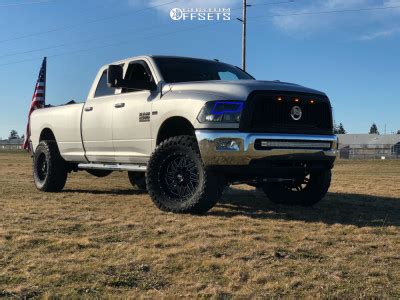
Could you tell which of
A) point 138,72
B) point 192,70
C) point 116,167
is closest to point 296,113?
point 192,70

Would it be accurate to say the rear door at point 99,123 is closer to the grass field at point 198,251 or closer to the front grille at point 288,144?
the grass field at point 198,251

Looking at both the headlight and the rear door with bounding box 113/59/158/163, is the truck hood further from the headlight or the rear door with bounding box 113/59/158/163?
the rear door with bounding box 113/59/158/163

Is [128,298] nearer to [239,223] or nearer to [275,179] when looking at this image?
[239,223]

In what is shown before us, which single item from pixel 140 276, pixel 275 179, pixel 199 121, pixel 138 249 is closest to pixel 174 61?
pixel 199 121

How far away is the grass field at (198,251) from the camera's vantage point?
11.0 feet

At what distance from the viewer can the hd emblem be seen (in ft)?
20.1

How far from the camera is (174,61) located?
7527 mm

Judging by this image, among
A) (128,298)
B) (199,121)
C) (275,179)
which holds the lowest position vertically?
(128,298)

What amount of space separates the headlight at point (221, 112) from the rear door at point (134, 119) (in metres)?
1.16

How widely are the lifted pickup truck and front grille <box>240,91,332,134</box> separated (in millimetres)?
12

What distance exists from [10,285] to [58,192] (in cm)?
587

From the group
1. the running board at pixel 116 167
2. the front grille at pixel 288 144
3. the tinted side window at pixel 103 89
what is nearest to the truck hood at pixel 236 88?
the front grille at pixel 288 144

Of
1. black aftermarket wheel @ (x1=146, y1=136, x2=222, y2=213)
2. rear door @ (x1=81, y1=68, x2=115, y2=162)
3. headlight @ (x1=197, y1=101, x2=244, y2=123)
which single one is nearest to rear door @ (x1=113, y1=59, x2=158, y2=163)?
rear door @ (x1=81, y1=68, x2=115, y2=162)

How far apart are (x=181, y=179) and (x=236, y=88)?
51.2 inches
